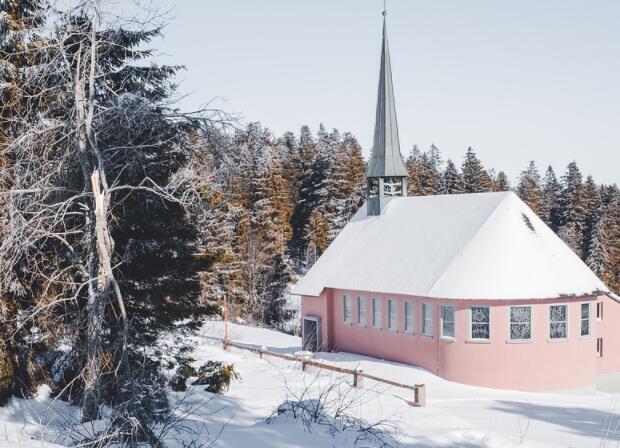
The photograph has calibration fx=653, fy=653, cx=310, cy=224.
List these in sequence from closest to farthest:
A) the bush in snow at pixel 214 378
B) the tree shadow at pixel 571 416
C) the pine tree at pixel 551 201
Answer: the tree shadow at pixel 571 416 → the bush in snow at pixel 214 378 → the pine tree at pixel 551 201

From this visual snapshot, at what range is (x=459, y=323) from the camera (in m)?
21.7

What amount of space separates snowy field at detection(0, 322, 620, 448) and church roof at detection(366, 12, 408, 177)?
8811 mm

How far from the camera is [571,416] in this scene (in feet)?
51.8

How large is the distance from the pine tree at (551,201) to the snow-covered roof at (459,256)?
4953 cm

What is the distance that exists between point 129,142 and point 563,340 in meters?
16.4

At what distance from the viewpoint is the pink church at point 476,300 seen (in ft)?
70.2

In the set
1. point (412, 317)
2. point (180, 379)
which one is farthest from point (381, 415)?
point (412, 317)

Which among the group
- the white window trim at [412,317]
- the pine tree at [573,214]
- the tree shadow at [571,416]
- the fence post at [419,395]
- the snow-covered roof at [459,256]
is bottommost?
the tree shadow at [571,416]

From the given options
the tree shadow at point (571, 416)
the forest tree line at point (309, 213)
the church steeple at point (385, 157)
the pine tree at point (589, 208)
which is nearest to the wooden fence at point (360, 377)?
the tree shadow at point (571, 416)

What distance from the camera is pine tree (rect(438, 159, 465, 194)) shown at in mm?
67175

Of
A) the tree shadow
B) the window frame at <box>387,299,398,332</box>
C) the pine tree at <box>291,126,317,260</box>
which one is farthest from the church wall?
the pine tree at <box>291,126,317,260</box>

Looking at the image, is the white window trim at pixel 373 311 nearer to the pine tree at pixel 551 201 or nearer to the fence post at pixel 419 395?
the fence post at pixel 419 395

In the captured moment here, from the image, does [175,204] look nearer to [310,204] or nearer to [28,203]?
[28,203]

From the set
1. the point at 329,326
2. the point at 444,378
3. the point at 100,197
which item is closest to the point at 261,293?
the point at 329,326
